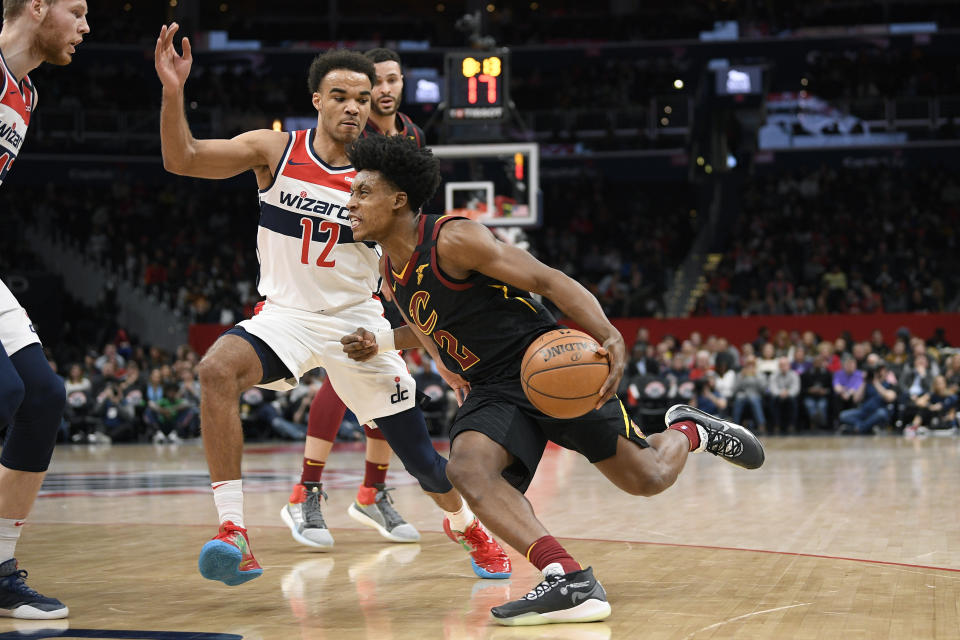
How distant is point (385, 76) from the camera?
20.5ft

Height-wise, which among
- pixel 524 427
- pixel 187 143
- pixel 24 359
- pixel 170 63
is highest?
pixel 170 63

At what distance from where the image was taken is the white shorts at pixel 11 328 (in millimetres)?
4020

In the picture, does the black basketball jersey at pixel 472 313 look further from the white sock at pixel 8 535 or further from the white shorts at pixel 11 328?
the white sock at pixel 8 535

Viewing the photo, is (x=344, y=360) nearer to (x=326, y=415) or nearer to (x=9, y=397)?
(x=326, y=415)

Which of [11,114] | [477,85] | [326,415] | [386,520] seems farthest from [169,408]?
[11,114]

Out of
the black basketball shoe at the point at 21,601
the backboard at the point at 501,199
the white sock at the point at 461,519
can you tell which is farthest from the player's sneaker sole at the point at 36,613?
the backboard at the point at 501,199

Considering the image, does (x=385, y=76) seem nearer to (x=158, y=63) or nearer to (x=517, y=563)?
(x=158, y=63)

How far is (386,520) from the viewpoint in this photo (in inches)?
239

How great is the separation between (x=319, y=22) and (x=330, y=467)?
2261 cm

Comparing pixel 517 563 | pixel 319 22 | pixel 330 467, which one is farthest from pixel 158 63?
pixel 319 22

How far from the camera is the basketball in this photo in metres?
3.99

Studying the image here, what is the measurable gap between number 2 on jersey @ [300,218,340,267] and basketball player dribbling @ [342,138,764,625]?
28.2 inches

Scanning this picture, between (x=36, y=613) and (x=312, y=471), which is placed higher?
(x=36, y=613)

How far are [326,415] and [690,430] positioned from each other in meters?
2.27
